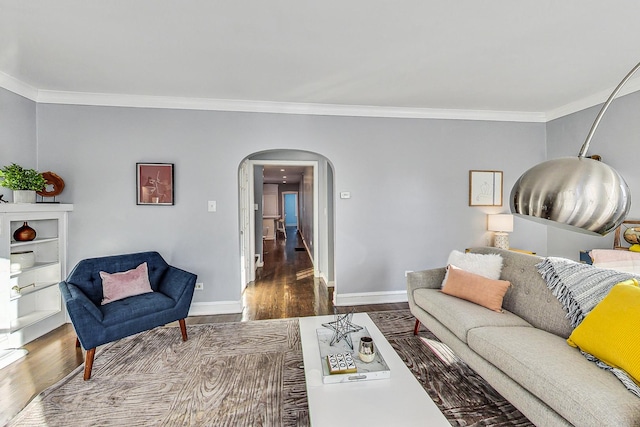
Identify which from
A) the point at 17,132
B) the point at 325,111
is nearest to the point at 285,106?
the point at 325,111

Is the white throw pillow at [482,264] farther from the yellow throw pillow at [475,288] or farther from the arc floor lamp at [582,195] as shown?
the arc floor lamp at [582,195]

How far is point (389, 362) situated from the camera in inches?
68.4

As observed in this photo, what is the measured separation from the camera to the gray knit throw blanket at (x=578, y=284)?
5.86 ft

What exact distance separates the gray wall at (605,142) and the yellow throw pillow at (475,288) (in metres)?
1.76

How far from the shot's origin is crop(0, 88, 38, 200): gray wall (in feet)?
9.14

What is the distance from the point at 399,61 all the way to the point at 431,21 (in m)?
0.55

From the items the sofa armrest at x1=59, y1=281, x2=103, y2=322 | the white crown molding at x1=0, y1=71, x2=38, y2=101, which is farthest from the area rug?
the white crown molding at x1=0, y1=71, x2=38, y2=101

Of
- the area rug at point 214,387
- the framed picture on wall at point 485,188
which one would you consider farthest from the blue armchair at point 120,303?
the framed picture on wall at point 485,188

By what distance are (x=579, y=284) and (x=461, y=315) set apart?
74 centimetres

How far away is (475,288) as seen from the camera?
2.41 meters

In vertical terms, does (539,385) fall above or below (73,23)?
below

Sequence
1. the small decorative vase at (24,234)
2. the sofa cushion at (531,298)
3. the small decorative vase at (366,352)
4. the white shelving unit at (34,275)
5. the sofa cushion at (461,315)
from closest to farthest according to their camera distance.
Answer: the small decorative vase at (366,352), the sofa cushion at (531,298), the sofa cushion at (461,315), the white shelving unit at (34,275), the small decorative vase at (24,234)

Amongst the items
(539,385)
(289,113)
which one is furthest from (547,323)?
(289,113)

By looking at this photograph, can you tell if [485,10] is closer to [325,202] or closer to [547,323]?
[547,323]
